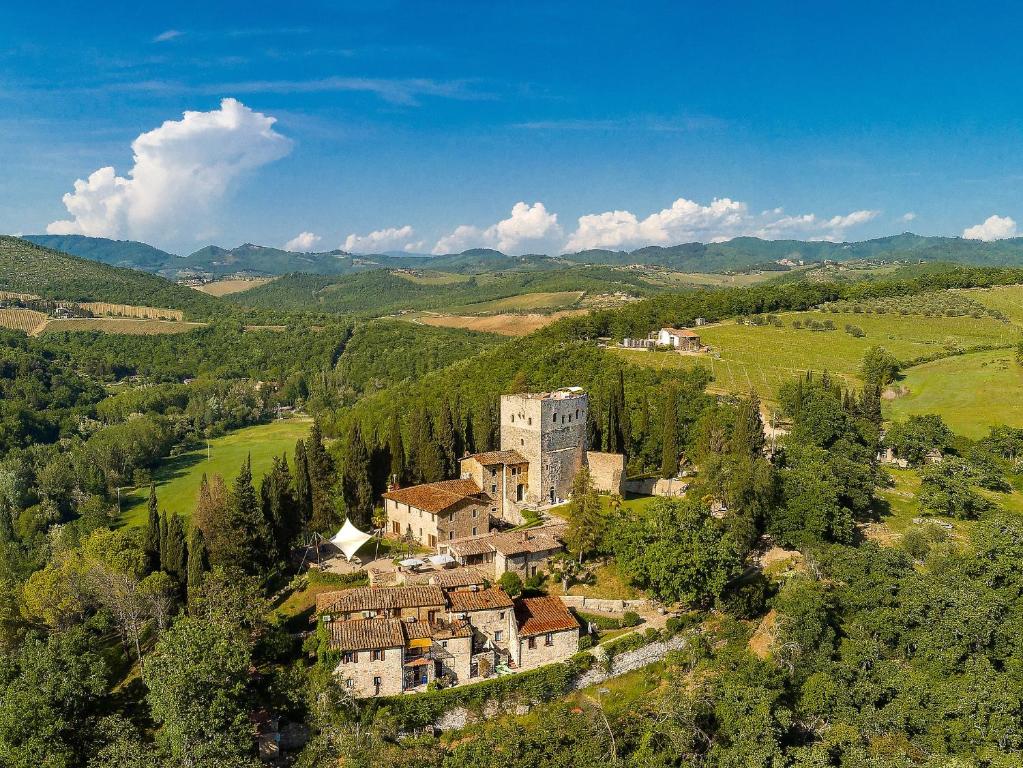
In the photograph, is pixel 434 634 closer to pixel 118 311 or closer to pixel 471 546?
pixel 471 546

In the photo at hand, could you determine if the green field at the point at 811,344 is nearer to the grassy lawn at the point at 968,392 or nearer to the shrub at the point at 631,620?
the grassy lawn at the point at 968,392

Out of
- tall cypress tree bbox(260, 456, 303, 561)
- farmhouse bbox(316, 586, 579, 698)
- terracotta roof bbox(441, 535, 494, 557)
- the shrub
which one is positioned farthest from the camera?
tall cypress tree bbox(260, 456, 303, 561)

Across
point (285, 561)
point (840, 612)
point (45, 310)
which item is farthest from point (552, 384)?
point (45, 310)

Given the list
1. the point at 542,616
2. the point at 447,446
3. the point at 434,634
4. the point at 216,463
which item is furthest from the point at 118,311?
the point at 542,616

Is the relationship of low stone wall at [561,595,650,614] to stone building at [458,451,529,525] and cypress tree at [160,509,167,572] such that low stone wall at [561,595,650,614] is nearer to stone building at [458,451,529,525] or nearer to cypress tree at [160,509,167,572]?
stone building at [458,451,529,525]

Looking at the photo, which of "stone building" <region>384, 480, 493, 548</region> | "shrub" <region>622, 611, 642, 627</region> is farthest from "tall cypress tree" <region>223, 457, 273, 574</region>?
"shrub" <region>622, 611, 642, 627</region>

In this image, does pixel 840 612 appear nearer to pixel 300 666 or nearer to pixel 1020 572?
pixel 1020 572
